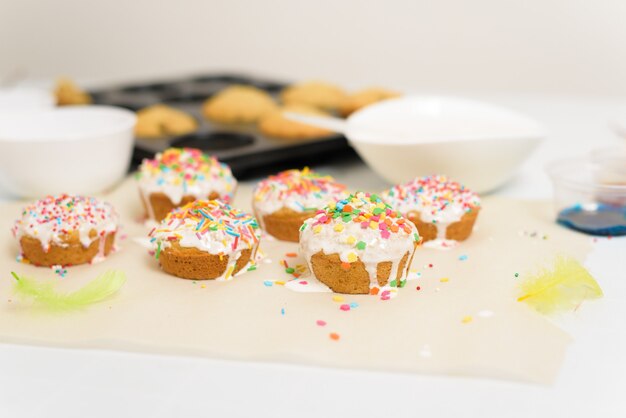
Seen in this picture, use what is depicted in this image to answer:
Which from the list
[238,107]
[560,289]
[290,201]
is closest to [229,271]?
[290,201]

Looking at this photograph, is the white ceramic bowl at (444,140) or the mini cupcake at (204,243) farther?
the white ceramic bowl at (444,140)

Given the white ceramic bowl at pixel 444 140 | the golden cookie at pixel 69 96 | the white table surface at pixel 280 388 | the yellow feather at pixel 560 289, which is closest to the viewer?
the white table surface at pixel 280 388

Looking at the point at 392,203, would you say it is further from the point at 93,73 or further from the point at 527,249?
the point at 93,73

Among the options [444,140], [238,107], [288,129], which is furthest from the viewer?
[238,107]

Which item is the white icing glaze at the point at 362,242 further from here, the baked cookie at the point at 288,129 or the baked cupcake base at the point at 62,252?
the baked cookie at the point at 288,129

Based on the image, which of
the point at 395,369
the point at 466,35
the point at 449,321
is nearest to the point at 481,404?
the point at 395,369

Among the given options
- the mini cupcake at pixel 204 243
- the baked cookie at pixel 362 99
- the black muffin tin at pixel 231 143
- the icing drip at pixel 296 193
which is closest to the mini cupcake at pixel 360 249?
the mini cupcake at pixel 204 243

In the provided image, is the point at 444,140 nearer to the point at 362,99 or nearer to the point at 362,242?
the point at 362,242
